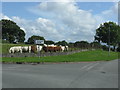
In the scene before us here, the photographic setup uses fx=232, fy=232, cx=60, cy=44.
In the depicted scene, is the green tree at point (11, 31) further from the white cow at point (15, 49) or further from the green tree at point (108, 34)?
the white cow at point (15, 49)

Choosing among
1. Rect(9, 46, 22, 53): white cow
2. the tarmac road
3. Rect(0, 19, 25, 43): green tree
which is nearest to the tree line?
Rect(0, 19, 25, 43): green tree

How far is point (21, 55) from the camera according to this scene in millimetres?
36250

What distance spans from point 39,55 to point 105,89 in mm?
29100

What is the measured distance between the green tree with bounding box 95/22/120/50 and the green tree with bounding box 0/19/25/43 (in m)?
34.7

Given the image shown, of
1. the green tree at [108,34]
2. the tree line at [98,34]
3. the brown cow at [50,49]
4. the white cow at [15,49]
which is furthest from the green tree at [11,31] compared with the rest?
the white cow at [15,49]

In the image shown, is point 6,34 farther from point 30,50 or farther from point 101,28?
point 30,50

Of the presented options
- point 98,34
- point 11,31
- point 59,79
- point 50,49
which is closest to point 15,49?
point 50,49

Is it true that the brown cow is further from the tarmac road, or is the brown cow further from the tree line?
the tree line

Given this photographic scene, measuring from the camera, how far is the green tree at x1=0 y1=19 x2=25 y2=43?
98550 mm

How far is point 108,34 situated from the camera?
96.2 meters

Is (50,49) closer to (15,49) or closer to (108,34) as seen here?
(15,49)

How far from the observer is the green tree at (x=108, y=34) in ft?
309

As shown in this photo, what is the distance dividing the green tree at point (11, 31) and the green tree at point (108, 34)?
34.7m

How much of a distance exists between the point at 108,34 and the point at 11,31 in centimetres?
4136
